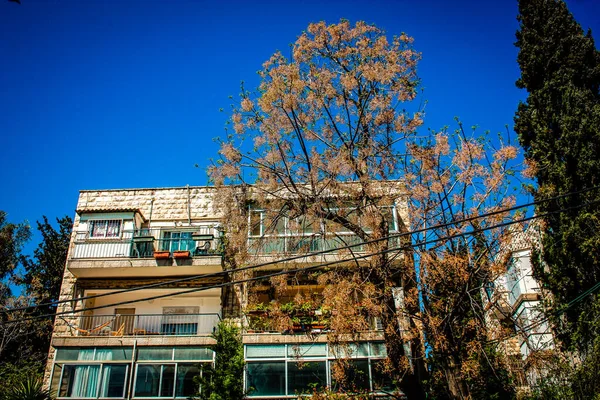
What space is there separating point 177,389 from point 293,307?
16.0ft

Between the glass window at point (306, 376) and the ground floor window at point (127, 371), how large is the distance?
2.98 meters

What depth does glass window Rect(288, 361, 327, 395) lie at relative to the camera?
1908 centimetres

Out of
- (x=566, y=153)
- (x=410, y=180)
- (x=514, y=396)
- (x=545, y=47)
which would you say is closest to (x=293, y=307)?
(x=410, y=180)

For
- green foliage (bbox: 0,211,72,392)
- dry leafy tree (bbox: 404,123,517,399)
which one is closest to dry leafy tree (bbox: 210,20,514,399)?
dry leafy tree (bbox: 404,123,517,399)

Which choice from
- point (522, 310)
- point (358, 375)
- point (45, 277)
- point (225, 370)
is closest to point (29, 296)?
point (45, 277)

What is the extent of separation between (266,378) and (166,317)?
5.37 metres

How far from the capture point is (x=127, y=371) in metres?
20.0

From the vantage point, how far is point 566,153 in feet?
55.0

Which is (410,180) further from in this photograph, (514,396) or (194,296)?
(194,296)

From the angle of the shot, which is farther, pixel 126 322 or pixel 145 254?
A: pixel 145 254

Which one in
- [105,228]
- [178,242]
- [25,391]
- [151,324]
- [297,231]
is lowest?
[25,391]

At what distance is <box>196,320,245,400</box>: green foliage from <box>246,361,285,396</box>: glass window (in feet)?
1.63

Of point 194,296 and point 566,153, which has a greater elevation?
point 566,153

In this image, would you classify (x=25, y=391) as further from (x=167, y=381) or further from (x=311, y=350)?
(x=311, y=350)
